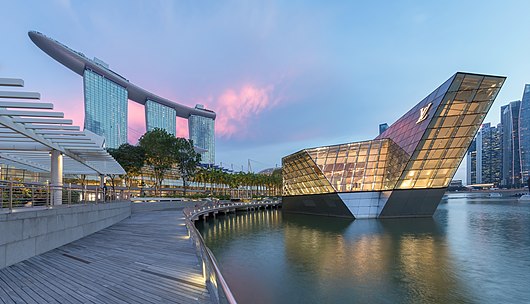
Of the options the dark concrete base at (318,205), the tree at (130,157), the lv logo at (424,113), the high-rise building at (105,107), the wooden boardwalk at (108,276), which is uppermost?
the high-rise building at (105,107)

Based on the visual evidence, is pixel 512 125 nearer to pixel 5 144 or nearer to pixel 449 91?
pixel 449 91

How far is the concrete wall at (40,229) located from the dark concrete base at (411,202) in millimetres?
31081

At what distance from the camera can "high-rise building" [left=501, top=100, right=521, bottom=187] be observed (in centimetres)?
17388

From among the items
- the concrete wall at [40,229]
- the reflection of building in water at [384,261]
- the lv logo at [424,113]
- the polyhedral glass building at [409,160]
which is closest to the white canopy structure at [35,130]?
the concrete wall at [40,229]

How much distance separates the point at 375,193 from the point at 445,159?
8604mm

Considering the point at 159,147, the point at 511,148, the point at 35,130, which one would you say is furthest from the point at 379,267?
the point at 511,148

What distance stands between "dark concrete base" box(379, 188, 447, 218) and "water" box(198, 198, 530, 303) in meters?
10.5

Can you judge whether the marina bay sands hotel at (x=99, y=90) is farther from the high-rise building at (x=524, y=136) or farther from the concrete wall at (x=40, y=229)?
the high-rise building at (x=524, y=136)

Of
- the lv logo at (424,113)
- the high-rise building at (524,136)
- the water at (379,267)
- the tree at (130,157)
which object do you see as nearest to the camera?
the water at (379,267)

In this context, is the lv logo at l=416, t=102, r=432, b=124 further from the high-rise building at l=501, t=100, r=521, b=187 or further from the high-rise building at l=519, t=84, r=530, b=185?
the high-rise building at l=501, t=100, r=521, b=187

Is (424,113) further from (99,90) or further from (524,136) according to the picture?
(524,136)

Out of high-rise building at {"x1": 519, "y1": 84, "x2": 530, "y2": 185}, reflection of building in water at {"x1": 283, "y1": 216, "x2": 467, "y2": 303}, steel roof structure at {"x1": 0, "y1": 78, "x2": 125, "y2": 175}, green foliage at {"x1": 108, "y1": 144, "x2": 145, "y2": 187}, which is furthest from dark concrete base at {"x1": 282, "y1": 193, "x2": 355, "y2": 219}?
high-rise building at {"x1": 519, "y1": 84, "x2": 530, "y2": 185}

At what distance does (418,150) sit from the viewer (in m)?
33.1

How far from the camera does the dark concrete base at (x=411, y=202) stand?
35219mm
